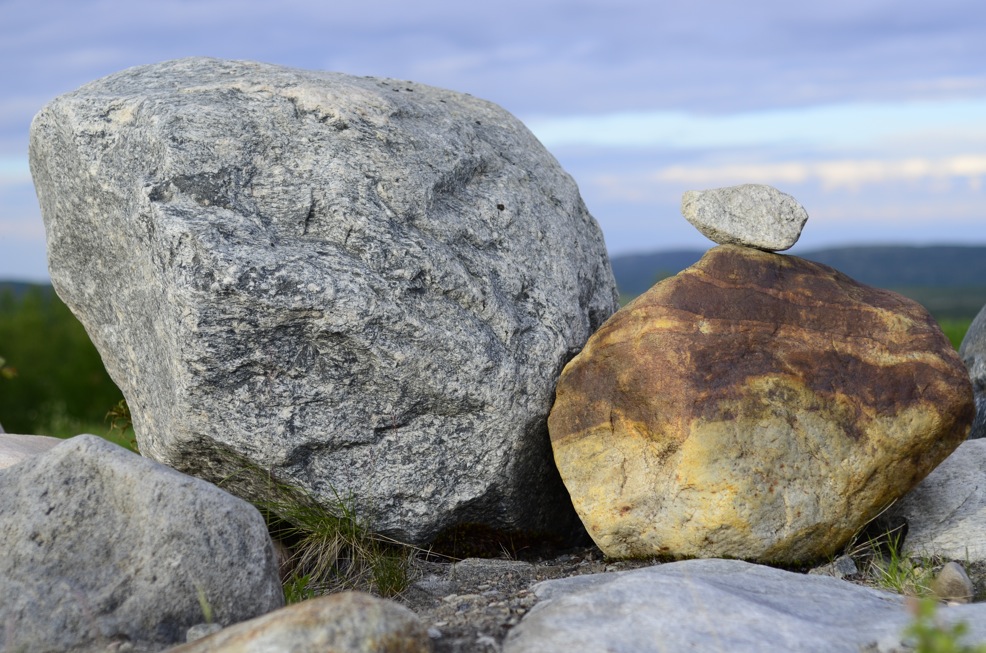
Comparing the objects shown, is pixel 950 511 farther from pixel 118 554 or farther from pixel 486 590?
pixel 118 554

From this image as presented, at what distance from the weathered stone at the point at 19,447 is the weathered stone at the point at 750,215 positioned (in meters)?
4.27

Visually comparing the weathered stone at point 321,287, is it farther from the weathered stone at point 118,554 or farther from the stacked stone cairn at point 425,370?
the weathered stone at point 118,554

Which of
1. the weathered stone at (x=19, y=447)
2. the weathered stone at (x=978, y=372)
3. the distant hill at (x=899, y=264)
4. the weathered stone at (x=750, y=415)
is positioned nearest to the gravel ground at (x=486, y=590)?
the weathered stone at (x=750, y=415)

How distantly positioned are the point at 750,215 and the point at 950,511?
2.24 metres

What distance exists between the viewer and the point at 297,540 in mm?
5895

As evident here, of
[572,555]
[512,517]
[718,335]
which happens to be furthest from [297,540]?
[718,335]

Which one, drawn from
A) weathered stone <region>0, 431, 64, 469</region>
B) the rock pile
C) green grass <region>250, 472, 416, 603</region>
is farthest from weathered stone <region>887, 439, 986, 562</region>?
weathered stone <region>0, 431, 64, 469</region>

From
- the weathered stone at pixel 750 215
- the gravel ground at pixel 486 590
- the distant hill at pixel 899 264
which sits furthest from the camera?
the distant hill at pixel 899 264

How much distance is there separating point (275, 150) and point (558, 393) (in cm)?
222

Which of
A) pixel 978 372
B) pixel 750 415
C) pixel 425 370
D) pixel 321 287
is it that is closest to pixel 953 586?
pixel 750 415

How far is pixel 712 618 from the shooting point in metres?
3.92

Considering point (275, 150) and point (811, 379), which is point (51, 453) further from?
point (811, 379)

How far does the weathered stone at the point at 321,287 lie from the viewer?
16.7 ft

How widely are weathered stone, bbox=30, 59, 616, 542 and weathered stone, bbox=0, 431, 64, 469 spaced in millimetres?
783
